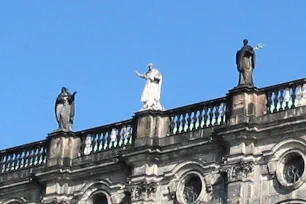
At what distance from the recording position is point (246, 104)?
1592 inches

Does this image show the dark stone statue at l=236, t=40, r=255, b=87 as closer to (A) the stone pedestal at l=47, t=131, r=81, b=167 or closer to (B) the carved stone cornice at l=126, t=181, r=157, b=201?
(B) the carved stone cornice at l=126, t=181, r=157, b=201

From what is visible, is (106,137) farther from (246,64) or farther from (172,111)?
(246,64)

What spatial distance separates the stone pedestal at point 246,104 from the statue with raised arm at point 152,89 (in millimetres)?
3365

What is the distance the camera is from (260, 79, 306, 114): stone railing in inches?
1567

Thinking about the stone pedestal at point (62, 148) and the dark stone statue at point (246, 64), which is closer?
the dark stone statue at point (246, 64)

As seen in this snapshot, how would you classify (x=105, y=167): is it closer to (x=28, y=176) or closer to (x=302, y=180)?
(x=28, y=176)

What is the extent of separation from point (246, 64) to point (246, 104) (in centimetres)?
141

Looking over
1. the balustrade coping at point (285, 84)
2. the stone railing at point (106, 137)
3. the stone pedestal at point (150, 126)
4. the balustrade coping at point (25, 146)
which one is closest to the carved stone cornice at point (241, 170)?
the balustrade coping at point (285, 84)

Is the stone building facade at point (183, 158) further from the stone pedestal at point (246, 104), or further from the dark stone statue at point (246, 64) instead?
the dark stone statue at point (246, 64)

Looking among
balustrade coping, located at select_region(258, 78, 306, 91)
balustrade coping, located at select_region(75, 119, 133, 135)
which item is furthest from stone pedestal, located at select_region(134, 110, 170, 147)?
balustrade coping, located at select_region(258, 78, 306, 91)

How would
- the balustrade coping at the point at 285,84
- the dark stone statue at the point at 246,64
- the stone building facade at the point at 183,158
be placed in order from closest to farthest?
the stone building facade at the point at 183,158
the balustrade coping at the point at 285,84
the dark stone statue at the point at 246,64

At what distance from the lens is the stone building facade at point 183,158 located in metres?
39.2

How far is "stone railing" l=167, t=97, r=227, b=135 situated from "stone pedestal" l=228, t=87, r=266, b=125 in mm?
696

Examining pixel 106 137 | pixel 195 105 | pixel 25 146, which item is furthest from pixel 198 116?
pixel 25 146
